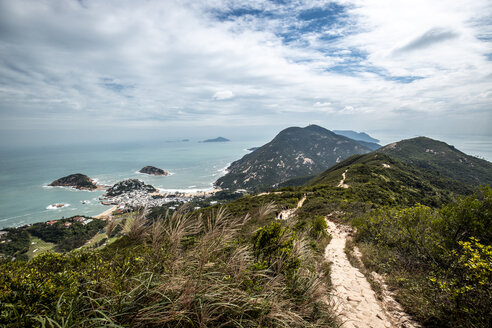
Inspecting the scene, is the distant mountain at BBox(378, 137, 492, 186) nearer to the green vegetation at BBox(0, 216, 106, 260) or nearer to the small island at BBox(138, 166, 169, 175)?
the green vegetation at BBox(0, 216, 106, 260)

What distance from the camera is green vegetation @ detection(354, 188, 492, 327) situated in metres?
3.31

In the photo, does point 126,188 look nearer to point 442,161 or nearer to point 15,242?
point 15,242

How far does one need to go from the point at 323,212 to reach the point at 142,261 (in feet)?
59.8

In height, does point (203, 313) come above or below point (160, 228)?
below

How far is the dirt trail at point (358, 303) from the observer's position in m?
4.18

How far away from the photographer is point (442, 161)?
11188 cm

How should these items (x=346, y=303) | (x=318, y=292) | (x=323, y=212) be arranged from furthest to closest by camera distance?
(x=323, y=212) < (x=346, y=303) < (x=318, y=292)

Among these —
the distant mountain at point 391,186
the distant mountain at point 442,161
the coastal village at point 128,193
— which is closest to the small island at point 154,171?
the coastal village at point 128,193

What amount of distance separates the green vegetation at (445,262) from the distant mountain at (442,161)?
10294cm

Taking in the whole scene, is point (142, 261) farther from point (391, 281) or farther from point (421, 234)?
point (421, 234)

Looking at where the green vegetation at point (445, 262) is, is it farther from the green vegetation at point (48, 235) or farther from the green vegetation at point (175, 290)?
the green vegetation at point (48, 235)

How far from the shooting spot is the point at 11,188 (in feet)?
445

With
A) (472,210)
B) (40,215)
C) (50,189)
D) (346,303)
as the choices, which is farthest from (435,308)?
(50,189)

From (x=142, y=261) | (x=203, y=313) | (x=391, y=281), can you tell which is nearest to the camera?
(x=203, y=313)
